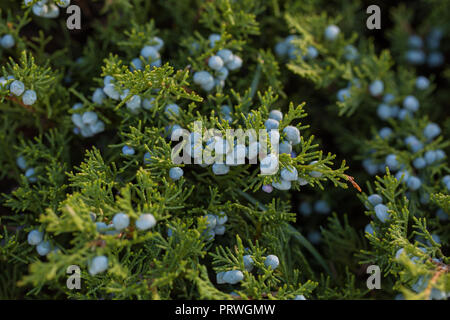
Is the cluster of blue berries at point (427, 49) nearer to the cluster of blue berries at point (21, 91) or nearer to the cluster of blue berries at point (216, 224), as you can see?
the cluster of blue berries at point (216, 224)

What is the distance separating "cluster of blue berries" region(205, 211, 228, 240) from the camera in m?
1.10

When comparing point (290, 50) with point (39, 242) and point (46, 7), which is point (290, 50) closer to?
point (46, 7)

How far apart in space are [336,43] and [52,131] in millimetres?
986

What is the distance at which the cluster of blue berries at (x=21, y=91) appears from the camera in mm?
1111

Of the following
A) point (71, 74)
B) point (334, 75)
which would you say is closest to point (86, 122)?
point (71, 74)

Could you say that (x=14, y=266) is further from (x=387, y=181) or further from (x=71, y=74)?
(x=387, y=181)

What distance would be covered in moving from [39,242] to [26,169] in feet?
0.86

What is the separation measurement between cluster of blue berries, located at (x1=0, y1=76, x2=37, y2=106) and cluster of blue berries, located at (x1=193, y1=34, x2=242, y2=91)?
1.44 ft

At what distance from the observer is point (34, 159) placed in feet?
4.02

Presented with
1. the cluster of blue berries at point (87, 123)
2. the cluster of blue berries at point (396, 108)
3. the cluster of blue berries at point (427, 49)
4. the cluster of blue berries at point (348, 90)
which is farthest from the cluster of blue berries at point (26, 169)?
the cluster of blue berries at point (427, 49)

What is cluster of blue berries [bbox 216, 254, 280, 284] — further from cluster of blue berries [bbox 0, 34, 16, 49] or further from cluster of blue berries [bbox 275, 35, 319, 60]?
cluster of blue berries [bbox 0, 34, 16, 49]

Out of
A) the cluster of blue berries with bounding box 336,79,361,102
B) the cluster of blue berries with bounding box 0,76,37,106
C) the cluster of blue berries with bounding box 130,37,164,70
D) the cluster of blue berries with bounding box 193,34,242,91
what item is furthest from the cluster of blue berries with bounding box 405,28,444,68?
the cluster of blue berries with bounding box 0,76,37,106

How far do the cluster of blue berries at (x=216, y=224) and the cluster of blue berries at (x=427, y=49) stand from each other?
106 centimetres

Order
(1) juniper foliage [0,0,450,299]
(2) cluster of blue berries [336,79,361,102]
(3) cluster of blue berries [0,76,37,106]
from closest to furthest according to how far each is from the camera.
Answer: (1) juniper foliage [0,0,450,299], (3) cluster of blue berries [0,76,37,106], (2) cluster of blue berries [336,79,361,102]
